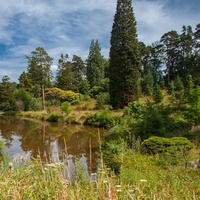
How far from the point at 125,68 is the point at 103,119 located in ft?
22.7

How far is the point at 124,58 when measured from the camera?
2272 centimetres

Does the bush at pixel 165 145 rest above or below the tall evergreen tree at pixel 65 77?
below

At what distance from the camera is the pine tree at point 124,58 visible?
22359 millimetres

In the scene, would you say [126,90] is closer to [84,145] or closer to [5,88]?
[84,145]

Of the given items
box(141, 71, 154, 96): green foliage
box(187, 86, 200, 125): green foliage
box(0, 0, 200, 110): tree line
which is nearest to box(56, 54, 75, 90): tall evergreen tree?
box(0, 0, 200, 110): tree line

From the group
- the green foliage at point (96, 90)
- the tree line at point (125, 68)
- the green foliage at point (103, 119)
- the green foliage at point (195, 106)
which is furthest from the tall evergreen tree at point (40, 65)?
the green foliage at point (195, 106)

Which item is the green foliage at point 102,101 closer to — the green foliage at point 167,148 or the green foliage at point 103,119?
the green foliage at point 103,119

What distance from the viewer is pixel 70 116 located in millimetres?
21891

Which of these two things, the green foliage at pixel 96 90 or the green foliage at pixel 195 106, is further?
the green foliage at pixel 96 90

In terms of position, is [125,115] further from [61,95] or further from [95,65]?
[95,65]

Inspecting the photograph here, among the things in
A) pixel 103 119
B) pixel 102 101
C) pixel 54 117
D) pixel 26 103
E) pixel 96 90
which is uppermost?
pixel 96 90

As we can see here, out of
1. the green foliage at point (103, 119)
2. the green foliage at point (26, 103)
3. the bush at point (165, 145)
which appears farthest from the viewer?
the green foliage at point (26, 103)

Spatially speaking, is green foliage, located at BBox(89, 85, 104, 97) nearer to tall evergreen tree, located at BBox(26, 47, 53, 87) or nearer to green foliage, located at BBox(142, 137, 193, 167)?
tall evergreen tree, located at BBox(26, 47, 53, 87)

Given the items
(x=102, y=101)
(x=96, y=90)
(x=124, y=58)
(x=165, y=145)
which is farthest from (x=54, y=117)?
(x=165, y=145)
